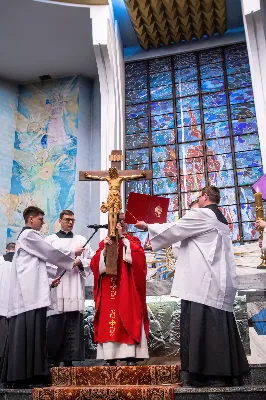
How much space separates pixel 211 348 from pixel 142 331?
1.05m

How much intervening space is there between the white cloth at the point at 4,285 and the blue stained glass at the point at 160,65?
5.84 m

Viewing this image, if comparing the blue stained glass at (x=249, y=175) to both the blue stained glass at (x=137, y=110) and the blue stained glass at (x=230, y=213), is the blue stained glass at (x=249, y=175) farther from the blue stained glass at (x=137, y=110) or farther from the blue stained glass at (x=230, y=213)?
the blue stained glass at (x=137, y=110)

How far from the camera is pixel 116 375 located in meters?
3.99

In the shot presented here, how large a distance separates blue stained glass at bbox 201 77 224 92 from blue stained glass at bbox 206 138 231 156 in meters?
1.14

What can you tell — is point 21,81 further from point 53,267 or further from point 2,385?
point 2,385

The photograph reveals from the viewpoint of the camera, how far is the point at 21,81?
1063 centimetres

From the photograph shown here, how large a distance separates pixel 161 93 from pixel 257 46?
2295 millimetres

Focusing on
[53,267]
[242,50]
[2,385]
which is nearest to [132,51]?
[242,50]

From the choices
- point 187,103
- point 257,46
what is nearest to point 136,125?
point 187,103

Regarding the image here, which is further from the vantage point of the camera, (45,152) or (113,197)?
(45,152)

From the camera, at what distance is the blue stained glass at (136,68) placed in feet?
34.1

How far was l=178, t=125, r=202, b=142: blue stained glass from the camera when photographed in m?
9.55

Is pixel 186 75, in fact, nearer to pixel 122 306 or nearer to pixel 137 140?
pixel 137 140

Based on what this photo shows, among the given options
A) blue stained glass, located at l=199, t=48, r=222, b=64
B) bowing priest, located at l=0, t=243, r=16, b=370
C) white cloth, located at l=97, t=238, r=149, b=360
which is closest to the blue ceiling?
blue stained glass, located at l=199, t=48, r=222, b=64
